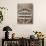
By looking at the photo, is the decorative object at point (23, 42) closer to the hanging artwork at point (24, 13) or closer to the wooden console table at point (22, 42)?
the wooden console table at point (22, 42)

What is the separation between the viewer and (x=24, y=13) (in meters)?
4.35

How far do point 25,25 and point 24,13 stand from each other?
1.07ft

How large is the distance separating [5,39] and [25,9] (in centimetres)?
97

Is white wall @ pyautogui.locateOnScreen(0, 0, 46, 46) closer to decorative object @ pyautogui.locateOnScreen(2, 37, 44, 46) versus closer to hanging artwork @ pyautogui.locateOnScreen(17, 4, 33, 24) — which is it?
hanging artwork @ pyautogui.locateOnScreen(17, 4, 33, 24)

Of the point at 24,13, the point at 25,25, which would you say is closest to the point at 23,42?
the point at 25,25

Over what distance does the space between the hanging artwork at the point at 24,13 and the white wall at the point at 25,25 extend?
0.08m

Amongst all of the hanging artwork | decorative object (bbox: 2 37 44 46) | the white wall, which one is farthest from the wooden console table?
the hanging artwork

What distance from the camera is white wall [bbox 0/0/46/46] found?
4.35 m

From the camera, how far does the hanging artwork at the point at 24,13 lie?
14.2 feet

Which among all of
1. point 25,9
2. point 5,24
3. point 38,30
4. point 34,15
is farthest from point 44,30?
point 5,24

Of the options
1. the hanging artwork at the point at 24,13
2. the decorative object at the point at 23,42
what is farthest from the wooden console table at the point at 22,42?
the hanging artwork at the point at 24,13

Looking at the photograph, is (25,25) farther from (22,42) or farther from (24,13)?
(22,42)

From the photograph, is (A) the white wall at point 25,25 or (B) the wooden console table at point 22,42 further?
(A) the white wall at point 25,25

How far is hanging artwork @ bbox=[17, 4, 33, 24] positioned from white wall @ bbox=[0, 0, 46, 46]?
3.2 inches
